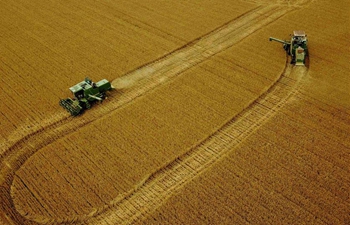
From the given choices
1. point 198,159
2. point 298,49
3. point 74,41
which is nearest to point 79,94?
point 74,41

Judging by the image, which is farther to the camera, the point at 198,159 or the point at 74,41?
the point at 74,41

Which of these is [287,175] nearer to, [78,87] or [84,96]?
[84,96]

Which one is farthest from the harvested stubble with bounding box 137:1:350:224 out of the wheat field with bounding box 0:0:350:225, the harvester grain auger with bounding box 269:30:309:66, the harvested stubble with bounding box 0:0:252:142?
the harvested stubble with bounding box 0:0:252:142

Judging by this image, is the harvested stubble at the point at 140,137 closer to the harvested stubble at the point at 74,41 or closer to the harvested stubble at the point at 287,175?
the harvested stubble at the point at 287,175

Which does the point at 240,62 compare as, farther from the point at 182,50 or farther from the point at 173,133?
the point at 173,133

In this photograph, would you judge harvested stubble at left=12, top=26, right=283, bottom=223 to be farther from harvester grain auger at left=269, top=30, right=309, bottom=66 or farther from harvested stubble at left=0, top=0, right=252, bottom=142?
harvested stubble at left=0, top=0, right=252, bottom=142
